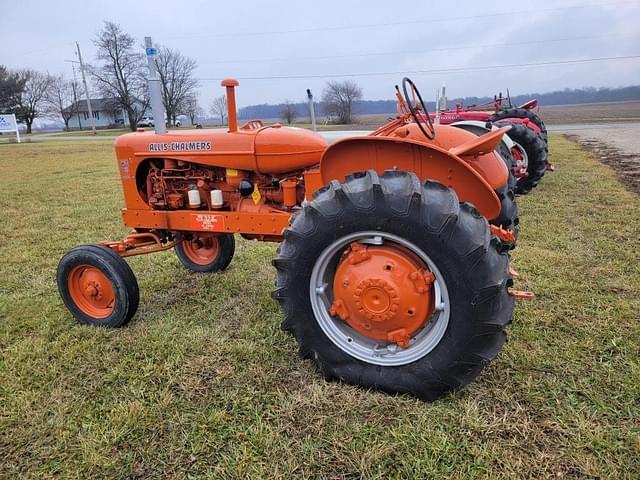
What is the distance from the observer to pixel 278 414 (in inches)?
84.7

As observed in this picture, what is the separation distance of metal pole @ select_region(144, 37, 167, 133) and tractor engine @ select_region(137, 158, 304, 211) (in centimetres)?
30

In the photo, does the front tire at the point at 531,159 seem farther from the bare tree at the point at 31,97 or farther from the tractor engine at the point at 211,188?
the bare tree at the point at 31,97

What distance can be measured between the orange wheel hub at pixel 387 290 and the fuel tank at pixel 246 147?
3.21 ft

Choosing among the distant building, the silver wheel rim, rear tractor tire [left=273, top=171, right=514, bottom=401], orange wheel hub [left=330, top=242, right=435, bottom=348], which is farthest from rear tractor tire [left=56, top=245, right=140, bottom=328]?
the distant building

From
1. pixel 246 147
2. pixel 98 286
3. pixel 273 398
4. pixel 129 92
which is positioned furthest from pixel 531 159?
pixel 129 92

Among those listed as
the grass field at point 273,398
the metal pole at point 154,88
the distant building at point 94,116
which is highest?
the distant building at point 94,116

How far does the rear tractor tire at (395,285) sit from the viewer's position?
1949 mm

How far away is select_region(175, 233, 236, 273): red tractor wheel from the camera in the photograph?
13.3ft

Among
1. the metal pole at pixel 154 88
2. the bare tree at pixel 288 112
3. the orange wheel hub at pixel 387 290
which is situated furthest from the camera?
the bare tree at pixel 288 112

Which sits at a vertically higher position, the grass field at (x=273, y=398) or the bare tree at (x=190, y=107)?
the bare tree at (x=190, y=107)

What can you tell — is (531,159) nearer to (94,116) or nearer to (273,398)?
(273,398)

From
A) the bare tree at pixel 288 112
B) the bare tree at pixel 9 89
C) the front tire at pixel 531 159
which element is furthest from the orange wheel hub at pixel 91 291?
the bare tree at pixel 9 89

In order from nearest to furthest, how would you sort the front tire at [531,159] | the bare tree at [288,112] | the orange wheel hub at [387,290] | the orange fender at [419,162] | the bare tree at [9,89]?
1. the orange wheel hub at [387,290]
2. the orange fender at [419,162]
3. the front tire at [531,159]
4. the bare tree at [288,112]
5. the bare tree at [9,89]

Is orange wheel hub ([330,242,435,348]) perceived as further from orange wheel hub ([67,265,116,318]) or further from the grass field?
orange wheel hub ([67,265,116,318])
